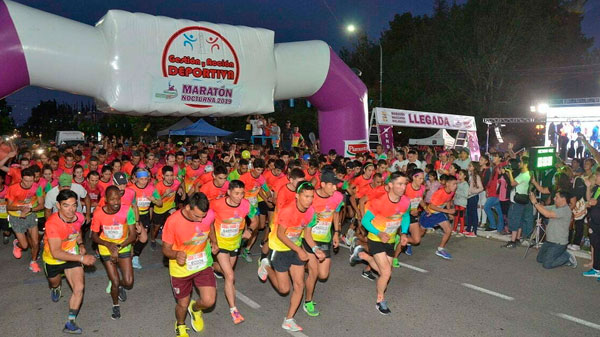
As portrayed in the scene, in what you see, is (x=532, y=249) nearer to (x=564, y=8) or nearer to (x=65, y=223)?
(x=65, y=223)

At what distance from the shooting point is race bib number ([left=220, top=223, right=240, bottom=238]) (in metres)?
5.95

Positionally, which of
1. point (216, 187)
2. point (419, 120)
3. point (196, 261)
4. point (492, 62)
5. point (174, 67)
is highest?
point (492, 62)

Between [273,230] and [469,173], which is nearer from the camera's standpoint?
[273,230]

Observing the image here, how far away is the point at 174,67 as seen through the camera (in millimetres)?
11133

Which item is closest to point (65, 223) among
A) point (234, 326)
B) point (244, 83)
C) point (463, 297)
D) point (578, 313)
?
point (234, 326)

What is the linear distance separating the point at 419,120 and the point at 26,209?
47.3ft

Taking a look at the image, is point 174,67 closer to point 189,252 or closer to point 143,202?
point 143,202

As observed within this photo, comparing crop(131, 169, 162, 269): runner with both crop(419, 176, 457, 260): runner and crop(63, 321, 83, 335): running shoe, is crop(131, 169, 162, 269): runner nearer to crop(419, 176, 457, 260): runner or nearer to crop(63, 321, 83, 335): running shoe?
crop(63, 321, 83, 335): running shoe

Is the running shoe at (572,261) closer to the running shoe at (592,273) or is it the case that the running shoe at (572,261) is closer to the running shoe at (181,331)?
the running shoe at (592,273)

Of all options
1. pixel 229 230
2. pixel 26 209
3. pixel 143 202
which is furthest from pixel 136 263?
pixel 229 230

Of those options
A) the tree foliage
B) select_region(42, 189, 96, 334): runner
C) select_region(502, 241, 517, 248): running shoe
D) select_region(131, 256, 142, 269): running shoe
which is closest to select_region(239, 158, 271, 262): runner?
select_region(131, 256, 142, 269): running shoe

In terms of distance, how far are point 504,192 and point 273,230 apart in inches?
265

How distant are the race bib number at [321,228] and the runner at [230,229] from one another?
3.05 feet

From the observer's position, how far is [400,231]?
6613 millimetres
